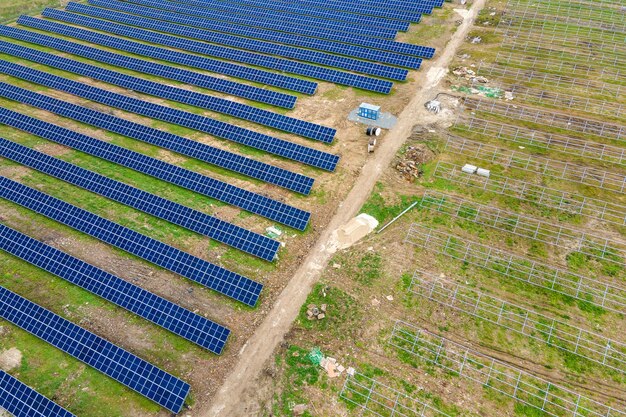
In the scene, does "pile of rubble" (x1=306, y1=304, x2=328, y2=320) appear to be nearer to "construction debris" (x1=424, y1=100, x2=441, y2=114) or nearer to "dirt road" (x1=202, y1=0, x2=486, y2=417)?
"dirt road" (x1=202, y1=0, x2=486, y2=417)

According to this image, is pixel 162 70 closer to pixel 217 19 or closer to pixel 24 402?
pixel 217 19

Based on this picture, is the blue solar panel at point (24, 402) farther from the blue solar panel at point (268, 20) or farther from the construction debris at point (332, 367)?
the blue solar panel at point (268, 20)

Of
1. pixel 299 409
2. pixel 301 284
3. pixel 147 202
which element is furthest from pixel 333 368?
pixel 147 202

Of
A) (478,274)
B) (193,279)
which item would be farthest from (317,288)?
(478,274)

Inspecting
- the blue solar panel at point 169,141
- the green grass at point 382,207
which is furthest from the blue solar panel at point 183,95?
the green grass at point 382,207

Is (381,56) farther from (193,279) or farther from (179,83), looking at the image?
(193,279)

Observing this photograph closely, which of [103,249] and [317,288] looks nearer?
[317,288]

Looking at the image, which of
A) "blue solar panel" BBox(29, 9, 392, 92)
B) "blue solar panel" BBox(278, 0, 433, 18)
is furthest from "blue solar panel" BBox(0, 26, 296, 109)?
"blue solar panel" BBox(278, 0, 433, 18)
